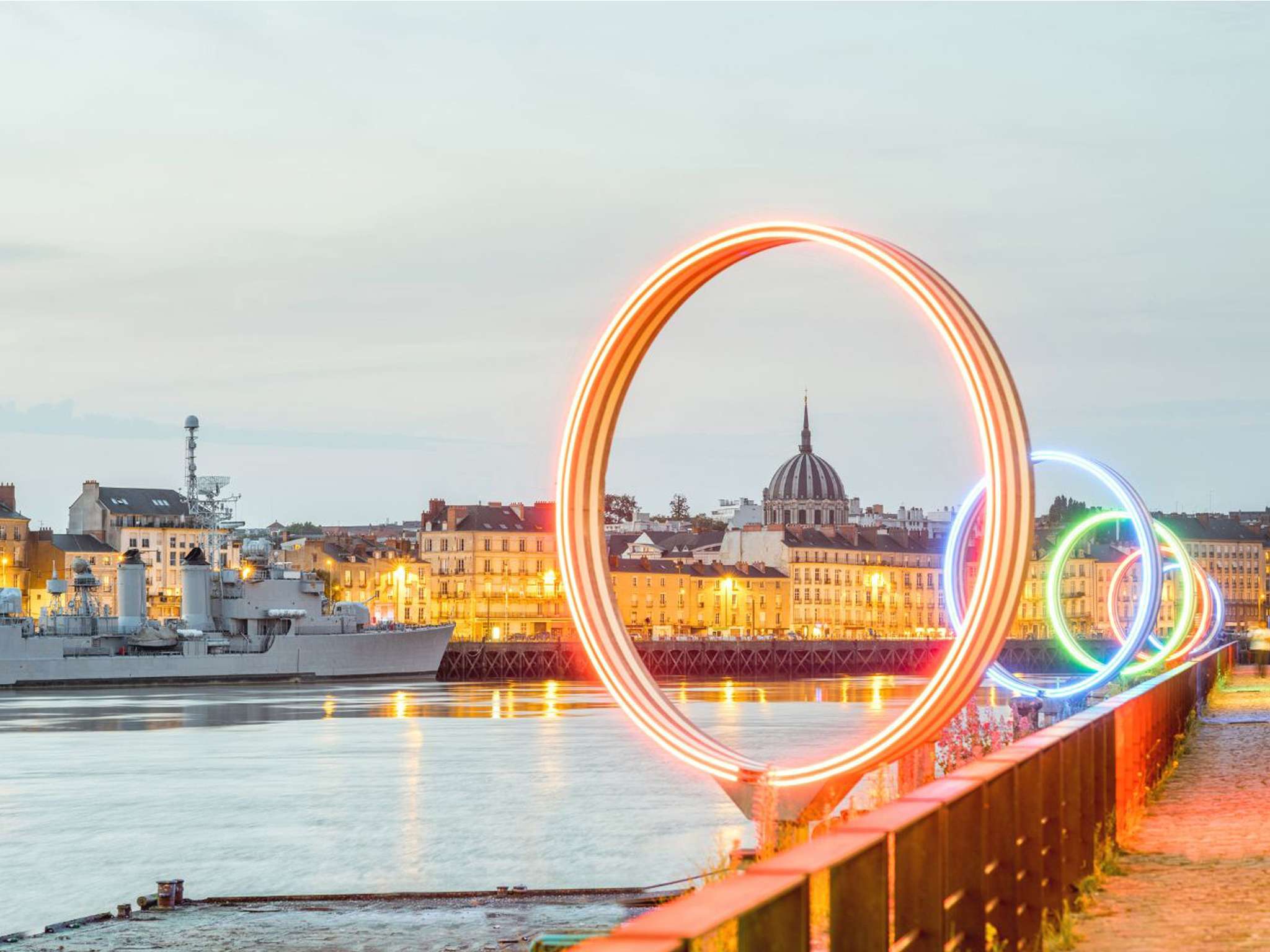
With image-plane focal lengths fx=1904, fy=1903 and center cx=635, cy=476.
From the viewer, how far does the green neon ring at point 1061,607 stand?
3597 cm

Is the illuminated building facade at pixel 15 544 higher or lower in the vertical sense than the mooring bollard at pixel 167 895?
higher

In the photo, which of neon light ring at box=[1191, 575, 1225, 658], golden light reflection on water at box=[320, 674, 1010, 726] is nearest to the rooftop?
golden light reflection on water at box=[320, 674, 1010, 726]

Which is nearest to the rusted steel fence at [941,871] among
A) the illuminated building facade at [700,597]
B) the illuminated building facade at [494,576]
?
the illuminated building facade at [700,597]

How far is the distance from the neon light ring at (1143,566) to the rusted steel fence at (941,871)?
476 inches

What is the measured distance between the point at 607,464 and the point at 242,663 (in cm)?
9181

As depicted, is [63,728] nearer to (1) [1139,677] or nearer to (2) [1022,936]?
(1) [1139,677]

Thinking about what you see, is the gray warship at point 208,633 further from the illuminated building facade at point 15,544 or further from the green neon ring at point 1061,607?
the green neon ring at point 1061,607

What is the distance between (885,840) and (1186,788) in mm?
13223

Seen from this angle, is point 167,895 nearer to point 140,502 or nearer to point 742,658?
point 742,658


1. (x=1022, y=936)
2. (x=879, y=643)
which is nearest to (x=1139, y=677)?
(x=1022, y=936)

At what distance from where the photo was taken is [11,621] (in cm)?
9969

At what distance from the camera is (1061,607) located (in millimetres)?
39219

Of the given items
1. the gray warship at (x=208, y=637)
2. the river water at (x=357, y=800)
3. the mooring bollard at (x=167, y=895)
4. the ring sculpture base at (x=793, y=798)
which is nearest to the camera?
the ring sculpture base at (x=793, y=798)

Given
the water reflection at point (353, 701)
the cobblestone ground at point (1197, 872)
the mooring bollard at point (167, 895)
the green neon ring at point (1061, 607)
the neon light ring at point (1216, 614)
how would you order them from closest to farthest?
the cobblestone ground at point (1197, 872) → the mooring bollard at point (167, 895) → the green neon ring at point (1061, 607) → the neon light ring at point (1216, 614) → the water reflection at point (353, 701)
